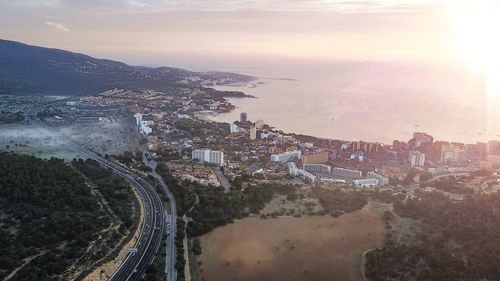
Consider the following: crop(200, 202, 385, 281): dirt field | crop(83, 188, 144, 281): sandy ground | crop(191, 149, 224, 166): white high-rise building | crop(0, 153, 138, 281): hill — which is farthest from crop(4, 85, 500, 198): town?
→ crop(83, 188, 144, 281): sandy ground

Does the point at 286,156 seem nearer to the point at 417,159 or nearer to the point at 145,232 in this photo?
the point at 417,159

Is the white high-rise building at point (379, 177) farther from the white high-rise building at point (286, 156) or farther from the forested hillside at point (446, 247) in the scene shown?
the forested hillside at point (446, 247)

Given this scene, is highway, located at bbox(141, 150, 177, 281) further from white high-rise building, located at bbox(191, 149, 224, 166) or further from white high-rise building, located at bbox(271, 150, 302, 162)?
white high-rise building, located at bbox(271, 150, 302, 162)

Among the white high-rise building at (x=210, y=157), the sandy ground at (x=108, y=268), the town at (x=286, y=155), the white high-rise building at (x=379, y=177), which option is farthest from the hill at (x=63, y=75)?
the sandy ground at (x=108, y=268)

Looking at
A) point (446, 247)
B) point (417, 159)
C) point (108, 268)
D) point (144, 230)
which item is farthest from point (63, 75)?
point (446, 247)

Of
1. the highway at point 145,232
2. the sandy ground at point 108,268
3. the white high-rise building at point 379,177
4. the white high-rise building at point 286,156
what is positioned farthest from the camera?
the white high-rise building at point 286,156

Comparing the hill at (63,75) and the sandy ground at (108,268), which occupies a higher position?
the hill at (63,75)

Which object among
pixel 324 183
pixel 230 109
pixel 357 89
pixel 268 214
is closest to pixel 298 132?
pixel 230 109

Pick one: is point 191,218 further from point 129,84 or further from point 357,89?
point 357,89
